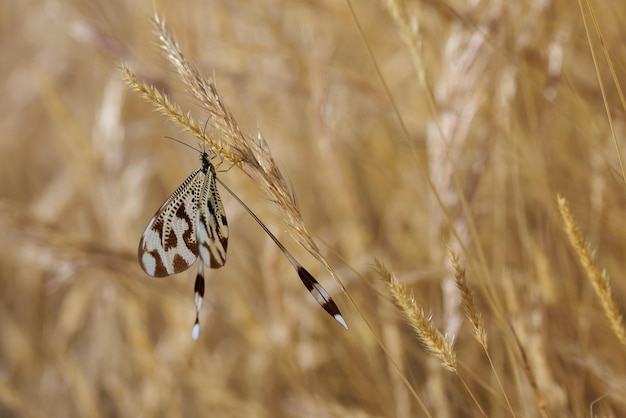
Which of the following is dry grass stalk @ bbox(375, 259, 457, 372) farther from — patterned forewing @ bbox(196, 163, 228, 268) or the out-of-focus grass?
patterned forewing @ bbox(196, 163, 228, 268)

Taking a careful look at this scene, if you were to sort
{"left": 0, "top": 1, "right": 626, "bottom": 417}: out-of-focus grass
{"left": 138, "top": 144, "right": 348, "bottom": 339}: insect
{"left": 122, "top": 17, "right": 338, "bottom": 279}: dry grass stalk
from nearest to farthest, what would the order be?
{"left": 122, "top": 17, "right": 338, "bottom": 279}: dry grass stalk, {"left": 138, "top": 144, "right": 348, "bottom": 339}: insect, {"left": 0, "top": 1, "right": 626, "bottom": 417}: out-of-focus grass

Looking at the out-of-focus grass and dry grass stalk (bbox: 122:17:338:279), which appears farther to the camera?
the out-of-focus grass

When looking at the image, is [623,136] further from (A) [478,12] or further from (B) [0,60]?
(B) [0,60]

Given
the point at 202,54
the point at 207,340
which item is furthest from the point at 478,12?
the point at 207,340

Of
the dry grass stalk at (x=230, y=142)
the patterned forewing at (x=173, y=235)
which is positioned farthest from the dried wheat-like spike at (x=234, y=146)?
the patterned forewing at (x=173, y=235)

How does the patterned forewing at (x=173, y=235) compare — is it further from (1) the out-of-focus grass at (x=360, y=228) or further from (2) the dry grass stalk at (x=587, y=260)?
(2) the dry grass stalk at (x=587, y=260)

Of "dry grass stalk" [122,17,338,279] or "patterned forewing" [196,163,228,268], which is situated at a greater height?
"dry grass stalk" [122,17,338,279]

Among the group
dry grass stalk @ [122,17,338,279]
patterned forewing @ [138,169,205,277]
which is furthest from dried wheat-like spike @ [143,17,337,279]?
patterned forewing @ [138,169,205,277]
